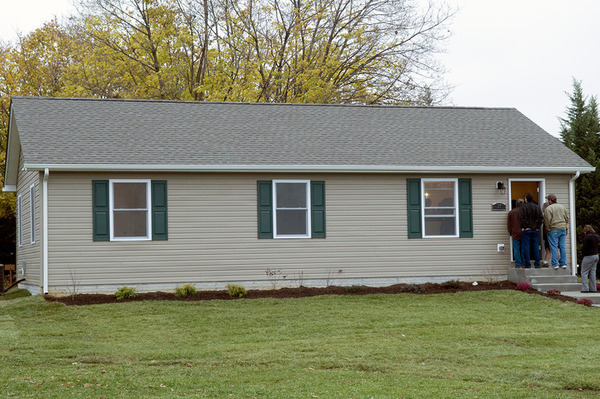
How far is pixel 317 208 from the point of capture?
56.7 ft

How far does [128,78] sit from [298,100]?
6.78 meters

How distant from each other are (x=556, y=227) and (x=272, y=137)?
266 inches

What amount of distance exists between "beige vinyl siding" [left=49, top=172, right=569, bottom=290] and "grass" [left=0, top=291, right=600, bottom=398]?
4.96 feet

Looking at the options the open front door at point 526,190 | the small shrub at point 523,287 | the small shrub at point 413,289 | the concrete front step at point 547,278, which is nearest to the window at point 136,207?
the small shrub at point 413,289

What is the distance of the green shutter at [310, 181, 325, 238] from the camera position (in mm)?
17234

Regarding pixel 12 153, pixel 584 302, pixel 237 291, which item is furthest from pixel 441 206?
pixel 12 153

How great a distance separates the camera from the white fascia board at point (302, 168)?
15.8m

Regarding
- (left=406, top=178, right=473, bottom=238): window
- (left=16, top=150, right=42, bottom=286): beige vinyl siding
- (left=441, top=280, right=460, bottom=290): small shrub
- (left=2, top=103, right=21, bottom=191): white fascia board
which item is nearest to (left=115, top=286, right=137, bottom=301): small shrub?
(left=16, top=150, right=42, bottom=286): beige vinyl siding

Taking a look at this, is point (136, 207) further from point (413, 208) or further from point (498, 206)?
point (498, 206)

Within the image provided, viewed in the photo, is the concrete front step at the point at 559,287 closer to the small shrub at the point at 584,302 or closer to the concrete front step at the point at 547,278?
the concrete front step at the point at 547,278

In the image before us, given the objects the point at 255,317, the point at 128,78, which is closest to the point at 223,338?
the point at 255,317

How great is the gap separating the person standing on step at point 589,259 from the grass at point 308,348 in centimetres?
168

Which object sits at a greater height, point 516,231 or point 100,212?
point 100,212

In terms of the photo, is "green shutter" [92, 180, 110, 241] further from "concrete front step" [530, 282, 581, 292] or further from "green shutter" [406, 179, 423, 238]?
"concrete front step" [530, 282, 581, 292]
